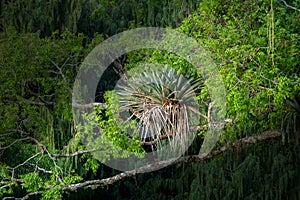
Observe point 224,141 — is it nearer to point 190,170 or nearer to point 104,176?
point 190,170

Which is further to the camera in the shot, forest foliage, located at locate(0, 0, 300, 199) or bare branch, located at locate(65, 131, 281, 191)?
bare branch, located at locate(65, 131, 281, 191)

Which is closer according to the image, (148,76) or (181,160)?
Result: (148,76)

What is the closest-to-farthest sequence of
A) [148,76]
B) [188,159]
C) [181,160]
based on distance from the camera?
[148,76], [181,160], [188,159]

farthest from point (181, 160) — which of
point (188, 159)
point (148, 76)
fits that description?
point (148, 76)

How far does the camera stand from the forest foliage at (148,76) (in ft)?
22.7

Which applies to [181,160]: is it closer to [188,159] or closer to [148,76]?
[188,159]

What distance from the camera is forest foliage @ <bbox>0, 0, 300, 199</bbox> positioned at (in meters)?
6.93

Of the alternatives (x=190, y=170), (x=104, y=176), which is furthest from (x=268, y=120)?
(x=104, y=176)

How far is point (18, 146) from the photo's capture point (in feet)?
28.8

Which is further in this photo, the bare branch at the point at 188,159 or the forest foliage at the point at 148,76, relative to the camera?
the bare branch at the point at 188,159

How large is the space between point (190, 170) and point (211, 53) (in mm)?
2797

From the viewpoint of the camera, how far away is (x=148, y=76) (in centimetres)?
791

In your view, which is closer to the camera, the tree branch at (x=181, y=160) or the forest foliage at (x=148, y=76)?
the forest foliage at (x=148, y=76)

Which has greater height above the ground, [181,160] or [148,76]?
[148,76]
